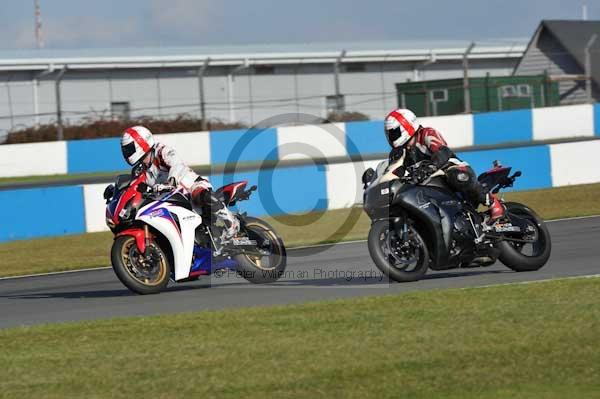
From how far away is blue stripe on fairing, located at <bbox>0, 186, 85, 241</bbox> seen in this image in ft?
55.7

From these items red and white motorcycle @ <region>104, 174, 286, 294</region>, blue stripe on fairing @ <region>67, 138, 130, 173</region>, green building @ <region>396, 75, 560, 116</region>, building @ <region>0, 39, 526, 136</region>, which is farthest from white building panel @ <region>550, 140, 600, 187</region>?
green building @ <region>396, 75, 560, 116</region>

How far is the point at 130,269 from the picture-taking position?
32.5 feet

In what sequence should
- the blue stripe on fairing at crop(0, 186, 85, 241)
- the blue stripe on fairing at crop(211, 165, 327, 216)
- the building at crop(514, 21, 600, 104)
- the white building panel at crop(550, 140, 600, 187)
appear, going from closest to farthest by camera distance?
the blue stripe on fairing at crop(0, 186, 85, 241), the blue stripe on fairing at crop(211, 165, 327, 216), the white building panel at crop(550, 140, 600, 187), the building at crop(514, 21, 600, 104)

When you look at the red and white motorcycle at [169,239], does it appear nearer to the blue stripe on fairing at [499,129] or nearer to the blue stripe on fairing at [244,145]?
the blue stripe on fairing at [244,145]

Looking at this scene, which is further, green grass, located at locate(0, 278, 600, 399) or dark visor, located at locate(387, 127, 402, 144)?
dark visor, located at locate(387, 127, 402, 144)

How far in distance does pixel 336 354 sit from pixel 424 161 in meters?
3.46

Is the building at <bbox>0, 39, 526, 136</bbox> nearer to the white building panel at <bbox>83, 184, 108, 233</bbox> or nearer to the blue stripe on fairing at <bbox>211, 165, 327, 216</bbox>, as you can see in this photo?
the blue stripe on fairing at <bbox>211, 165, 327, 216</bbox>

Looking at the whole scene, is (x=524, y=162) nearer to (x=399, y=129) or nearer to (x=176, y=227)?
(x=399, y=129)

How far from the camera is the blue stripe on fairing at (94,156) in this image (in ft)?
93.1

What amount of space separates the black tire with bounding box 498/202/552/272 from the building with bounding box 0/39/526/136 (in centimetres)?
2346

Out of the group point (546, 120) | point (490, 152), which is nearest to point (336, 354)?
point (490, 152)

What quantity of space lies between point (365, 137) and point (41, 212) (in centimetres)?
1474

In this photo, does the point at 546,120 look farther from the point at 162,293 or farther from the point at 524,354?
the point at 524,354

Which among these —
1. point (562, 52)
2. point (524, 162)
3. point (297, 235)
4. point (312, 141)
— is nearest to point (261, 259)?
point (297, 235)
